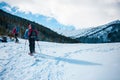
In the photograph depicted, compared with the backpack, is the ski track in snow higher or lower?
lower

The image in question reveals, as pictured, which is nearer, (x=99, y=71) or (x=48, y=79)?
(x=48, y=79)

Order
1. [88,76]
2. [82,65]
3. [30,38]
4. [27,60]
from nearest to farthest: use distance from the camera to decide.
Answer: [88,76]
[82,65]
[27,60]
[30,38]

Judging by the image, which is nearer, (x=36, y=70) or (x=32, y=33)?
(x=36, y=70)

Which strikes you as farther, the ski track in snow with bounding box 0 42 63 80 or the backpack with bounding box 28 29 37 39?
the backpack with bounding box 28 29 37 39

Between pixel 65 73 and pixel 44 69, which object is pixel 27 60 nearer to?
pixel 44 69

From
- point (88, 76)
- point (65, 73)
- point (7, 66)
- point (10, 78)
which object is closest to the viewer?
point (10, 78)

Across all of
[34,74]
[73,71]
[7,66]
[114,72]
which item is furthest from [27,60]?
[114,72]

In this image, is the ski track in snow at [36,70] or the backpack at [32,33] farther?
the backpack at [32,33]

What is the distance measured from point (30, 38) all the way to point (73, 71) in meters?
5.14

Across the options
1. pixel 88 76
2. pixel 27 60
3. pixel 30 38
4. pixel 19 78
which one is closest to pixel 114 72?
pixel 88 76

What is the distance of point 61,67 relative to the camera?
Answer: 9398 millimetres

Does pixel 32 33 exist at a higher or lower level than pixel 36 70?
higher

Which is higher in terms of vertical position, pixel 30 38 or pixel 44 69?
pixel 30 38

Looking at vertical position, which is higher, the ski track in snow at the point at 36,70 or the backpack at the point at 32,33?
the backpack at the point at 32,33
